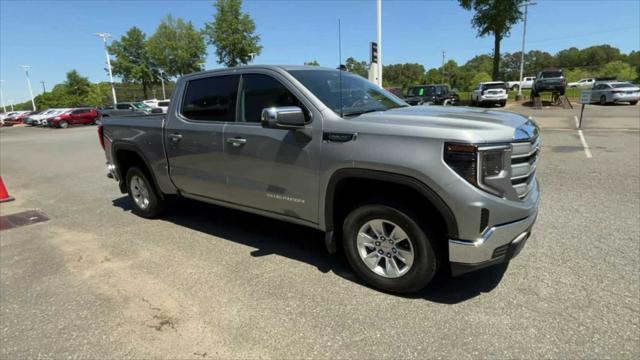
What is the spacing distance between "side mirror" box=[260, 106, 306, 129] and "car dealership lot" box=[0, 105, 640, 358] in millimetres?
1433

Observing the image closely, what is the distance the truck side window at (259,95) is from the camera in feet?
11.9

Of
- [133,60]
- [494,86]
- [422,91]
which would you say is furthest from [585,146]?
[133,60]

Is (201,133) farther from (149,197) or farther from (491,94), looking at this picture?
(491,94)

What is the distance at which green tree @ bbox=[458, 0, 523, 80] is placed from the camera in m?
27.9

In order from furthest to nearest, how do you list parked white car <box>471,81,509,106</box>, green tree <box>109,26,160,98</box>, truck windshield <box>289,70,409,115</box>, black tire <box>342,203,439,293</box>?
green tree <box>109,26,160,98</box>, parked white car <box>471,81,509,106</box>, truck windshield <box>289,70,409,115</box>, black tire <box>342,203,439,293</box>

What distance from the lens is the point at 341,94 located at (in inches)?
142

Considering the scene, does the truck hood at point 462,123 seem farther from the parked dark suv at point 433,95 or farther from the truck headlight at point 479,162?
the parked dark suv at point 433,95

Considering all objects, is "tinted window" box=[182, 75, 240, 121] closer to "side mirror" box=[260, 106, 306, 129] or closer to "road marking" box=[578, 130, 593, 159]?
"side mirror" box=[260, 106, 306, 129]

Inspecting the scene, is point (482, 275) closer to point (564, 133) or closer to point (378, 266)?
point (378, 266)

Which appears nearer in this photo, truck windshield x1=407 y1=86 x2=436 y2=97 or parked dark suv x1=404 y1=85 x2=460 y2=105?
parked dark suv x1=404 y1=85 x2=460 y2=105

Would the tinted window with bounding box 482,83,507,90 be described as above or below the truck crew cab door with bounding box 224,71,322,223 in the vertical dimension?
above

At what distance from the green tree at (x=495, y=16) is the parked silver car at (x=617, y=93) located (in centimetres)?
751

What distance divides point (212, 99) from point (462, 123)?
8.82 feet

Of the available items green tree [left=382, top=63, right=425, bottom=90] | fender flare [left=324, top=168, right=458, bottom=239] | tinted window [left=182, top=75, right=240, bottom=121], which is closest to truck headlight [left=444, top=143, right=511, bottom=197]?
fender flare [left=324, top=168, right=458, bottom=239]
